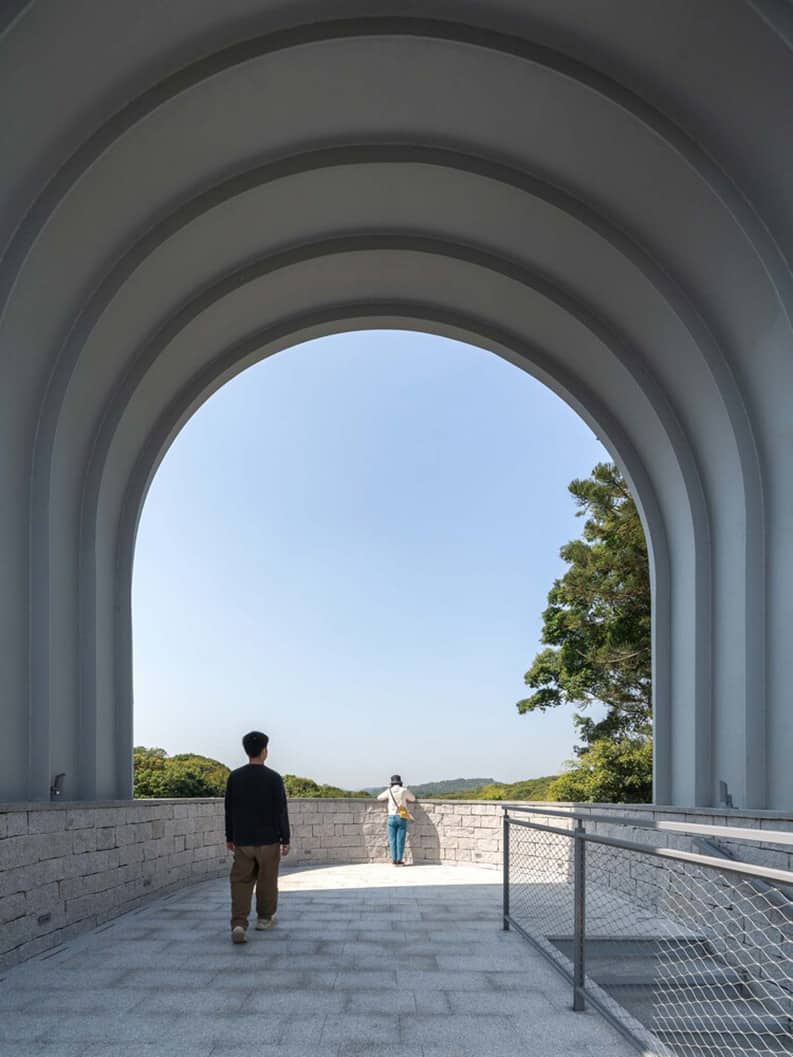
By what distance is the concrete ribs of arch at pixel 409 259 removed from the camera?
667cm

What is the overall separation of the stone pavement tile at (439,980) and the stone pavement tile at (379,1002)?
0.65ft

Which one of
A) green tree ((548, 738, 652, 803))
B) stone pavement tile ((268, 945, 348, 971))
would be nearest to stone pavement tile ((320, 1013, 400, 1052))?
stone pavement tile ((268, 945, 348, 971))

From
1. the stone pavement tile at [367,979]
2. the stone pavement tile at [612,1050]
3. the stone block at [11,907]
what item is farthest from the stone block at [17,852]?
the stone pavement tile at [612,1050]

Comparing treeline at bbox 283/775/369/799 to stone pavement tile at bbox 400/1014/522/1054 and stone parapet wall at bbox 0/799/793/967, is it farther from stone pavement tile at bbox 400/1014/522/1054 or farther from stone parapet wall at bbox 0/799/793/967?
stone pavement tile at bbox 400/1014/522/1054

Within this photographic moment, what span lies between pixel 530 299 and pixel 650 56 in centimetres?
342

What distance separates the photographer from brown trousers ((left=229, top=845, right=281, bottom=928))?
7117mm

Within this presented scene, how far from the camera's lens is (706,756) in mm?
8500

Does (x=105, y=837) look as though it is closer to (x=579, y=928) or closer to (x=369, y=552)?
(x=579, y=928)

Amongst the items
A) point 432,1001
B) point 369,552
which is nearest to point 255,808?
point 432,1001

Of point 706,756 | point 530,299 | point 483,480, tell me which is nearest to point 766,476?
point 706,756

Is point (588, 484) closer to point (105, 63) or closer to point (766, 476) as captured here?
point (766, 476)

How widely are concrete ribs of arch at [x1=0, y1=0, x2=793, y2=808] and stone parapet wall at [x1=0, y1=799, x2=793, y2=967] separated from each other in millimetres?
500

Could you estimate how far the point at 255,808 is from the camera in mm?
7281

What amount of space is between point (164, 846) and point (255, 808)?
3052 mm
